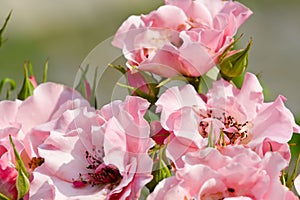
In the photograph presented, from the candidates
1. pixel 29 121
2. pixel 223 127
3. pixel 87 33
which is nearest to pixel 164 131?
pixel 223 127

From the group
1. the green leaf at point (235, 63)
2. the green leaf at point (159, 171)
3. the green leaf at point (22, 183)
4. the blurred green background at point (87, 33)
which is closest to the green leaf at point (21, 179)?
the green leaf at point (22, 183)

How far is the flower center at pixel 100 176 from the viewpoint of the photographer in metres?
Result: 0.72

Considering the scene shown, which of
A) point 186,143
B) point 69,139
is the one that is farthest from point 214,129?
point 69,139

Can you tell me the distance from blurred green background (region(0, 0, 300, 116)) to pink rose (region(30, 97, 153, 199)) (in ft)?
7.08

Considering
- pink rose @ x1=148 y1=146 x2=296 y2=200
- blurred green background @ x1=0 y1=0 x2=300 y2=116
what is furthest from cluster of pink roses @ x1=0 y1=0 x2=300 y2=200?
blurred green background @ x1=0 y1=0 x2=300 y2=116

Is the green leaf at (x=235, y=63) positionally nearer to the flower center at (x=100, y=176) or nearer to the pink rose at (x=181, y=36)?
the pink rose at (x=181, y=36)

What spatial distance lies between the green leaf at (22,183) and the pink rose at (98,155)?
0.01 meters

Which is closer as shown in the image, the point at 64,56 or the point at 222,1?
the point at 222,1

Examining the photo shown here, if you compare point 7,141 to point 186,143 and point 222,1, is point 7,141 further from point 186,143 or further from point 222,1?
point 222,1

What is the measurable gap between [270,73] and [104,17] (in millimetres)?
744

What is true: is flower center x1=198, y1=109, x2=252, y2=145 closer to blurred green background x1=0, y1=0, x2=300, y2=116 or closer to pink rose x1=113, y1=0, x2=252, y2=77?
pink rose x1=113, y1=0, x2=252, y2=77

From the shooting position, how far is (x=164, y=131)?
27.7 inches

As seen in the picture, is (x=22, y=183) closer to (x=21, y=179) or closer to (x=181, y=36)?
(x=21, y=179)

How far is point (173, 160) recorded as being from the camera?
2.16 ft
